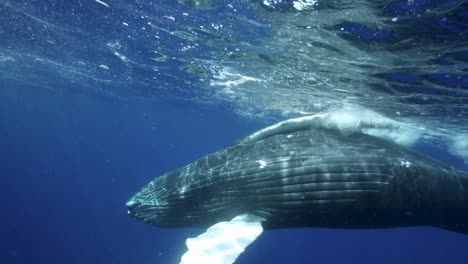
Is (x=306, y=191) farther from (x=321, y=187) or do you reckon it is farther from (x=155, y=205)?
(x=155, y=205)

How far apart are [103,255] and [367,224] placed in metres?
47.2

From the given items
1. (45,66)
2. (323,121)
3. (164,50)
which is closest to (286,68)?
(164,50)

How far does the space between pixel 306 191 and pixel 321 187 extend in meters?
0.26

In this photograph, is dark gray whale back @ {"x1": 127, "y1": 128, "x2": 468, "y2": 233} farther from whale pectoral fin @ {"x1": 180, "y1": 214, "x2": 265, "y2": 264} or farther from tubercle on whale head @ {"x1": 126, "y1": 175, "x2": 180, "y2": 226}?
whale pectoral fin @ {"x1": 180, "y1": 214, "x2": 265, "y2": 264}

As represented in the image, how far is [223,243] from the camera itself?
582cm

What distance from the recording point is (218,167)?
7449 mm

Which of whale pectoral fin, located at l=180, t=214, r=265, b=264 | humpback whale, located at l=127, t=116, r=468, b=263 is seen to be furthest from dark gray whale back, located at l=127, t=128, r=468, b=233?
whale pectoral fin, located at l=180, t=214, r=265, b=264

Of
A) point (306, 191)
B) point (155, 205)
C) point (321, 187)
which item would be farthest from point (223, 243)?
point (155, 205)

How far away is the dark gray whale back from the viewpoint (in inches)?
247

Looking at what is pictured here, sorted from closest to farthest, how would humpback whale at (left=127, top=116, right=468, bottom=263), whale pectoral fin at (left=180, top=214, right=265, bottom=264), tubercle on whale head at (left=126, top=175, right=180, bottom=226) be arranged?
whale pectoral fin at (left=180, top=214, right=265, bottom=264), humpback whale at (left=127, top=116, right=468, bottom=263), tubercle on whale head at (left=126, top=175, right=180, bottom=226)

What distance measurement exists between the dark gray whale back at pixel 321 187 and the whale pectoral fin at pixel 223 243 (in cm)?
51

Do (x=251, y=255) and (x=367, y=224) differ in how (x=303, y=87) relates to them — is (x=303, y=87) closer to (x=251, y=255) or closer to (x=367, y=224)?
(x=367, y=224)

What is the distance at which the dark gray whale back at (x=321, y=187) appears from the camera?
629 centimetres

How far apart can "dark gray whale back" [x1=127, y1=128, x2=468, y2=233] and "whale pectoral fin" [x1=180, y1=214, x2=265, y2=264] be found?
0.51 m
